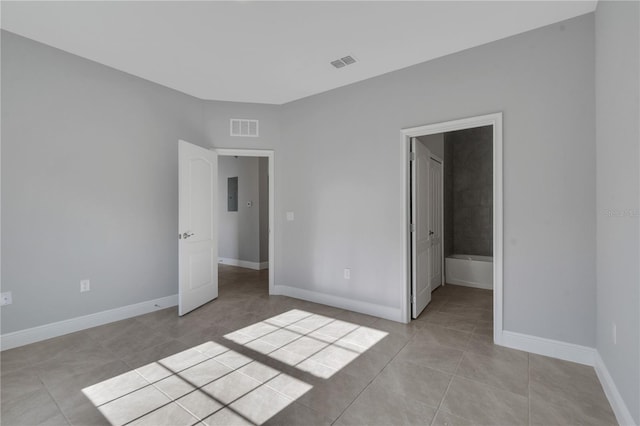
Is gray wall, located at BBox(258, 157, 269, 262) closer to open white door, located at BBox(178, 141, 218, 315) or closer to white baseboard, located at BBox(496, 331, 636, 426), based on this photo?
open white door, located at BBox(178, 141, 218, 315)

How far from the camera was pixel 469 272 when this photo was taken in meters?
4.86

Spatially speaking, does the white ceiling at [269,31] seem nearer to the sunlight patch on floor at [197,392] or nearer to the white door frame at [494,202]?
the white door frame at [494,202]

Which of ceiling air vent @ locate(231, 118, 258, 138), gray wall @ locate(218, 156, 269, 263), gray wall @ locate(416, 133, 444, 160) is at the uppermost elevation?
ceiling air vent @ locate(231, 118, 258, 138)

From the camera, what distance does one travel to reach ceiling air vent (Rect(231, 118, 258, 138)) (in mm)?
4305

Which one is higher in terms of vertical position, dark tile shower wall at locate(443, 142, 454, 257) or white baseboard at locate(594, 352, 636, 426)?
dark tile shower wall at locate(443, 142, 454, 257)

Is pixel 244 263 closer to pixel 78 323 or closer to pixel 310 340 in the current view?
pixel 78 323

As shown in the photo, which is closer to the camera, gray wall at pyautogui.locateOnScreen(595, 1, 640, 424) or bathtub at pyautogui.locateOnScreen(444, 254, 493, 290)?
gray wall at pyautogui.locateOnScreen(595, 1, 640, 424)

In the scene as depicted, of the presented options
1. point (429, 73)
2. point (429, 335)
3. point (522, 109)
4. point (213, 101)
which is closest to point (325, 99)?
point (429, 73)

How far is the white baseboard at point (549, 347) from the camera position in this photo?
2369mm

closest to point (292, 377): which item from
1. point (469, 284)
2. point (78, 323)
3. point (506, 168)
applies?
point (78, 323)

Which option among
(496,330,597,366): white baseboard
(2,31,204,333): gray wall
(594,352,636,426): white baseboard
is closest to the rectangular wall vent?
(2,31,204,333): gray wall

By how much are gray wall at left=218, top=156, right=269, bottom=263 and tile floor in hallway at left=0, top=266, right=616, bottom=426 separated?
3.19 metres

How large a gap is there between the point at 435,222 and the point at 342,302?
1.85 m

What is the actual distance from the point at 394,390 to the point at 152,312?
3009 millimetres
